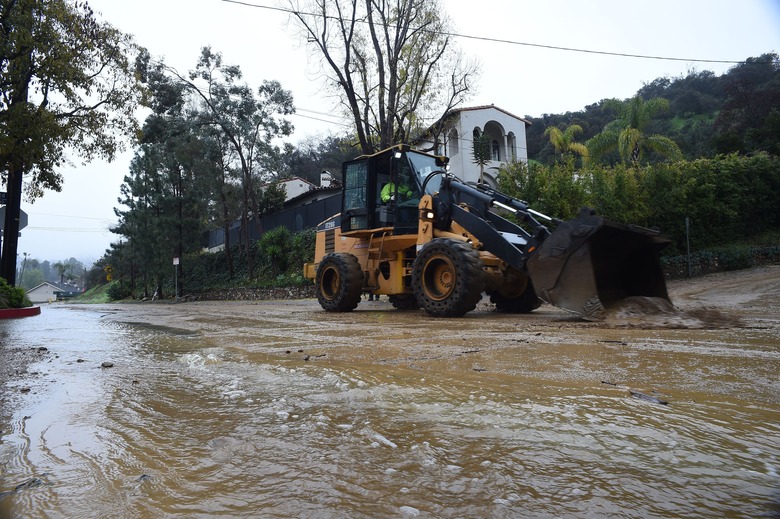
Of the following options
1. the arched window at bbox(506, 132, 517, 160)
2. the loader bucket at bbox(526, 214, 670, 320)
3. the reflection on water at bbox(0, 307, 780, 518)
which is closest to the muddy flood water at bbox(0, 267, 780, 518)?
the reflection on water at bbox(0, 307, 780, 518)

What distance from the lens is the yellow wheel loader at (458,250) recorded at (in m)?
6.08

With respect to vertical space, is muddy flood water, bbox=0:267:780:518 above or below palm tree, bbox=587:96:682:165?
below

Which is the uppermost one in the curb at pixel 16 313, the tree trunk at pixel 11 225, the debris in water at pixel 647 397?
the tree trunk at pixel 11 225

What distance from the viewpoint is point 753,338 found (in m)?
3.97

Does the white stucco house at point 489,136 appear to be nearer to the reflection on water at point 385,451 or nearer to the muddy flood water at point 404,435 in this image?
the muddy flood water at point 404,435

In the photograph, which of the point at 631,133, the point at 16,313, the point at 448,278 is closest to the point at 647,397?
the point at 448,278

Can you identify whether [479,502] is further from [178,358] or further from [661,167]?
[661,167]

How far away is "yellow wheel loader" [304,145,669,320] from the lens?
608 centimetres

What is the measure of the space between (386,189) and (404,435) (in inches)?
334

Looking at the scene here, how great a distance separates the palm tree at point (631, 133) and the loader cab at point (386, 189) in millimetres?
23044

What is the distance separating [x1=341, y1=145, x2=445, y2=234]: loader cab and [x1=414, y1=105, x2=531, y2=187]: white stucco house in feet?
63.0

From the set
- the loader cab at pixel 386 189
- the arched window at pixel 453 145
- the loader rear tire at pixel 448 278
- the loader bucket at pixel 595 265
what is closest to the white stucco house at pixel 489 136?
the arched window at pixel 453 145

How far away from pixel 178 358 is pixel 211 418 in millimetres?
2011

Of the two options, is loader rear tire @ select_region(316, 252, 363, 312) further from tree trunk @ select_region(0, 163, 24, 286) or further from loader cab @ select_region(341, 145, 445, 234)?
tree trunk @ select_region(0, 163, 24, 286)
